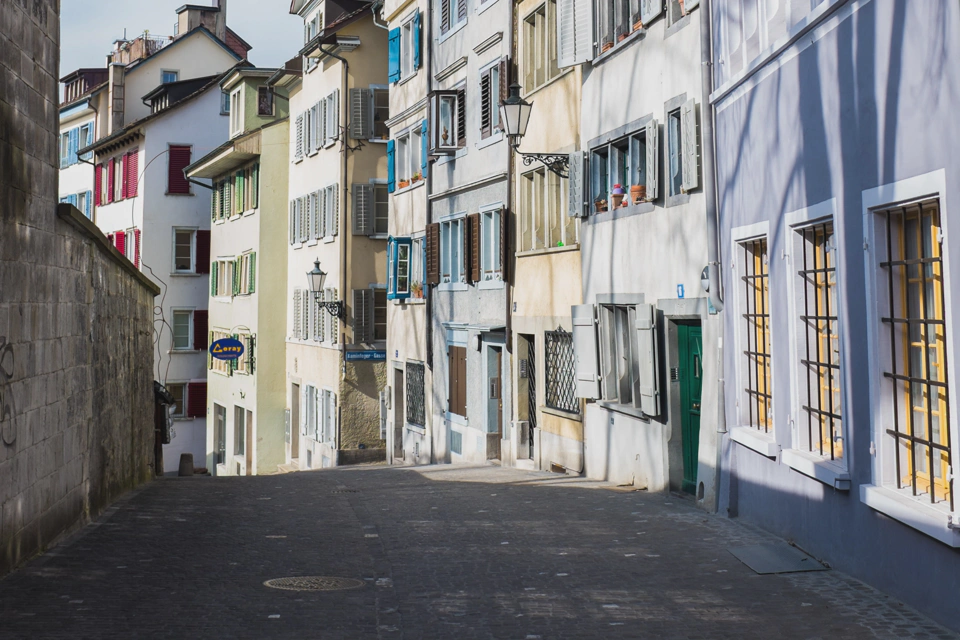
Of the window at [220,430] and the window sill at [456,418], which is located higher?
the window sill at [456,418]

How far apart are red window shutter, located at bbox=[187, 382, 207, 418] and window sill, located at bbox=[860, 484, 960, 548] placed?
41.0 metres

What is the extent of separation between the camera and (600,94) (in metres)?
17.4

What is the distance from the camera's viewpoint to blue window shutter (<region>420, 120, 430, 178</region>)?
27.3 meters

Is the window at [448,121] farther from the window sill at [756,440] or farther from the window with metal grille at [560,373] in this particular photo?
the window sill at [756,440]

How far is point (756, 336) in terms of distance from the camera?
11633 millimetres

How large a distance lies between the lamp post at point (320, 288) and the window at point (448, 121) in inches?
278

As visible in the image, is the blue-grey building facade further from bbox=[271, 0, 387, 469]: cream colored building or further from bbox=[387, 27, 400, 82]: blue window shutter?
bbox=[271, 0, 387, 469]: cream colored building

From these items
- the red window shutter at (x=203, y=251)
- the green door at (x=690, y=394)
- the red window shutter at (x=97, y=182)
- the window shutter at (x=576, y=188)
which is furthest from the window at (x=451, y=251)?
the red window shutter at (x=97, y=182)

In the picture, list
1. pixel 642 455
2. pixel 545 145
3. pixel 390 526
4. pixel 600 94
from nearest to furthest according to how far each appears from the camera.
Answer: pixel 390 526
pixel 642 455
pixel 600 94
pixel 545 145

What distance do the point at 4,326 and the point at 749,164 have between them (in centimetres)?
661

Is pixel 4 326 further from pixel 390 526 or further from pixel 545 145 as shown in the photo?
pixel 545 145

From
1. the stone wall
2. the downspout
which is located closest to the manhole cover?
the stone wall

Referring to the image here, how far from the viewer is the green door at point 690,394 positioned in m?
14.4

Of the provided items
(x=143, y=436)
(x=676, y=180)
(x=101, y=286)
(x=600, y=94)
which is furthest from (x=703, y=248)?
(x=143, y=436)
